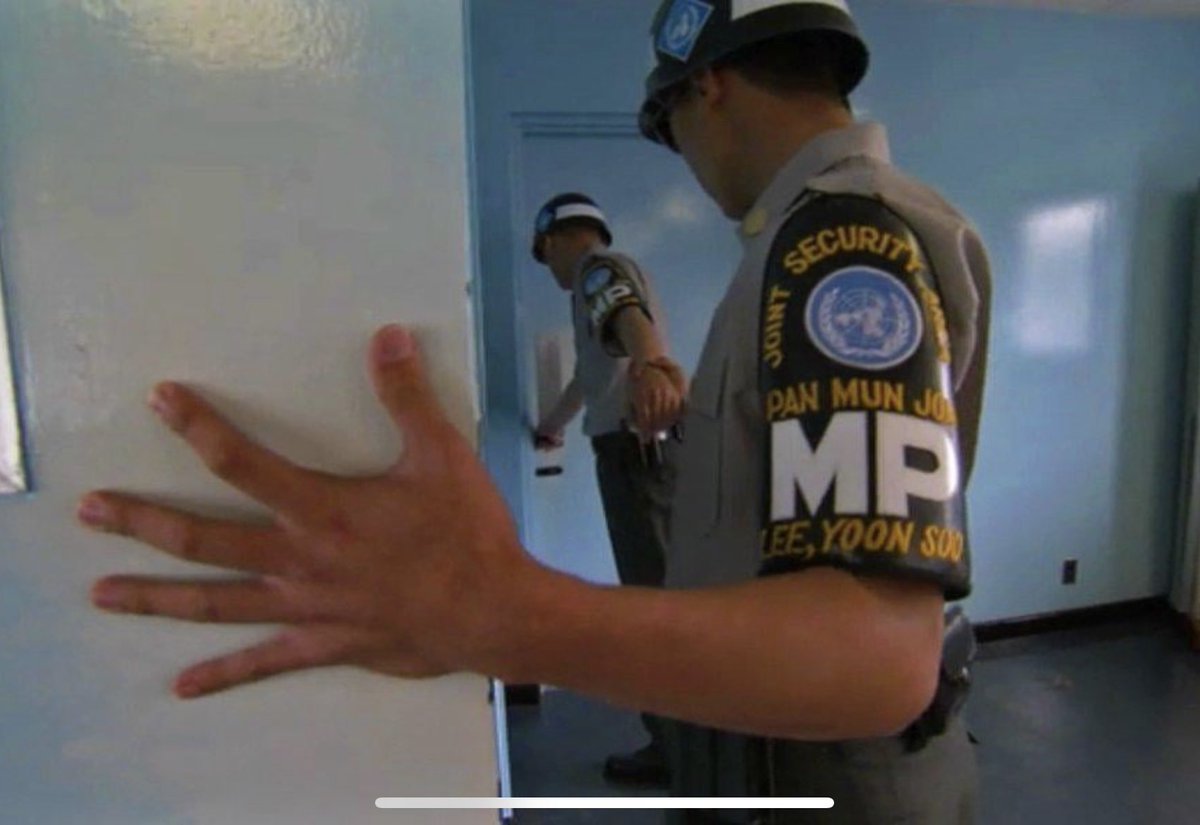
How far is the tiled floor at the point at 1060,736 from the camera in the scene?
2.10m

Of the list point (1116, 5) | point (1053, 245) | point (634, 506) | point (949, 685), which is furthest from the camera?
point (1053, 245)

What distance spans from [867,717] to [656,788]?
6.59ft

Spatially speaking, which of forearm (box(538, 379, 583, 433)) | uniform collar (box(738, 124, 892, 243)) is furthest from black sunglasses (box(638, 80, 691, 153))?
forearm (box(538, 379, 583, 433))

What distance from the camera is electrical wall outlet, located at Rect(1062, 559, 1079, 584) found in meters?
3.07

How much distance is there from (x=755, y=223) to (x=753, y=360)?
0.17m

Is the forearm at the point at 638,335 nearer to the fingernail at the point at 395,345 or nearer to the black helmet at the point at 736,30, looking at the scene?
the black helmet at the point at 736,30

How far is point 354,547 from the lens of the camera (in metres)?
0.38

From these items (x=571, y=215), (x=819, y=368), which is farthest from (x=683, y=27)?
(x=571, y=215)

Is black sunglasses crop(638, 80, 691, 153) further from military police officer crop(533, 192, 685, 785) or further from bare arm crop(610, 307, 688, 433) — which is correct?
military police officer crop(533, 192, 685, 785)

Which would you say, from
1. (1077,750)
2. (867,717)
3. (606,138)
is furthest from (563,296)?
(867,717)

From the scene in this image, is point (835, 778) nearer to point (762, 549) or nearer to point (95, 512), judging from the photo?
point (762, 549)

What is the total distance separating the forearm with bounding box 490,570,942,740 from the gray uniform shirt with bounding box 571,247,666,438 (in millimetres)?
1505

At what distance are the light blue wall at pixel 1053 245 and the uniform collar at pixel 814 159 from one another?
5.84 feet

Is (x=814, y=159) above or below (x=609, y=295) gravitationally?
above
